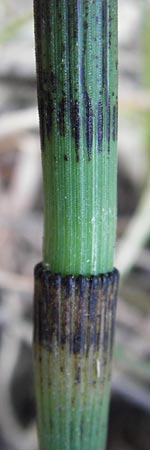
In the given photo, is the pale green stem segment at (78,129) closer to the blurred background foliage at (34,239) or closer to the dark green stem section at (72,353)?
the dark green stem section at (72,353)

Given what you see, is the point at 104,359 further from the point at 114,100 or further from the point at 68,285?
the point at 114,100

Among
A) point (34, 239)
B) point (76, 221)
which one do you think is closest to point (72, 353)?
point (76, 221)

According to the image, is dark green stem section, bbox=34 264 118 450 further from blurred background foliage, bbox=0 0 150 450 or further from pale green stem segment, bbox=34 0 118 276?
blurred background foliage, bbox=0 0 150 450

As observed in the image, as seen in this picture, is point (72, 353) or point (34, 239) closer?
point (72, 353)

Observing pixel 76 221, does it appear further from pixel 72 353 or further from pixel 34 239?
pixel 34 239

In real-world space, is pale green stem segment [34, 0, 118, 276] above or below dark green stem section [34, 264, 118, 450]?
above

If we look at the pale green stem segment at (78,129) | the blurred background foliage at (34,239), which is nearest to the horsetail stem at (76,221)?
the pale green stem segment at (78,129)

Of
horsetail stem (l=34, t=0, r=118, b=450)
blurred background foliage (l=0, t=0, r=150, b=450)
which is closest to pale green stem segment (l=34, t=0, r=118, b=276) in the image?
horsetail stem (l=34, t=0, r=118, b=450)
